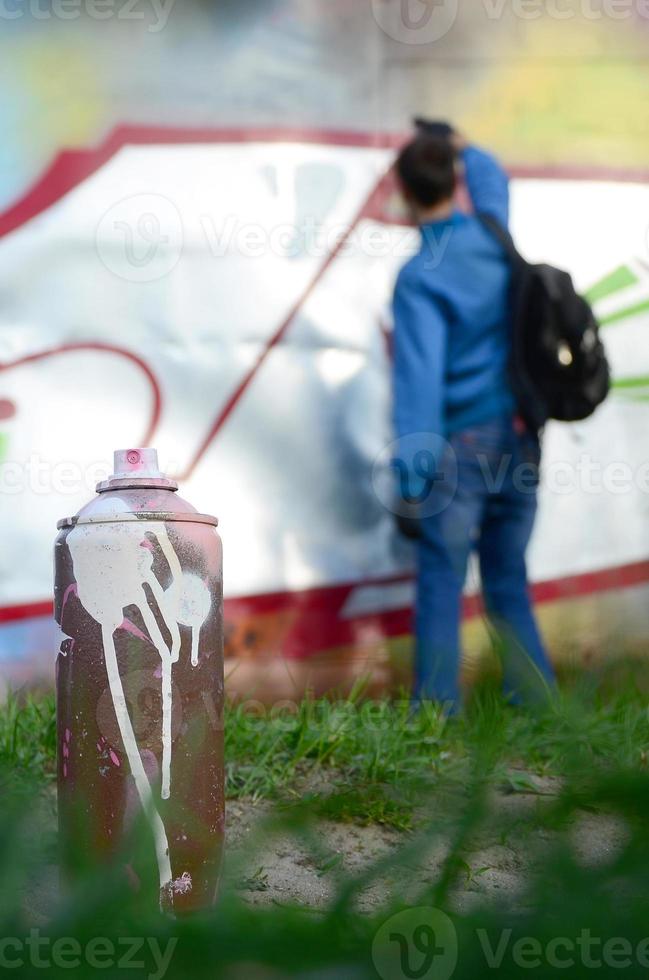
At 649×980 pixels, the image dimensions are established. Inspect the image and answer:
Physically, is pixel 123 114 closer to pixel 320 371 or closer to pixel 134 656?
pixel 320 371

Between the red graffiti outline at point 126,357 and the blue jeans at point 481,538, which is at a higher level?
the red graffiti outline at point 126,357

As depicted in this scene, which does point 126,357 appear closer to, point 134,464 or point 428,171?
point 428,171

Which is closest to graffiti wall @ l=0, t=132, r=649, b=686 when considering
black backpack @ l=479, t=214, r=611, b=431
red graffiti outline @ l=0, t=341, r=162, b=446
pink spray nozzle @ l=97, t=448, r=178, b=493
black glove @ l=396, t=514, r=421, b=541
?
red graffiti outline @ l=0, t=341, r=162, b=446

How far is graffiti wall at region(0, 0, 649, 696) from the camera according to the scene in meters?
4.11

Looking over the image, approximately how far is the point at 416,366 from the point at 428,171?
72 cm

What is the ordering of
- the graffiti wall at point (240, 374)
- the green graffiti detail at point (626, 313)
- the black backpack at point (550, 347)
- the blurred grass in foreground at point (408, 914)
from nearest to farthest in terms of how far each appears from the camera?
the blurred grass in foreground at point (408, 914)
the black backpack at point (550, 347)
the graffiti wall at point (240, 374)
the green graffiti detail at point (626, 313)

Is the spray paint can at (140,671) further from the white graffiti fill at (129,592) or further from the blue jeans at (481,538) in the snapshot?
the blue jeans at (481,538)

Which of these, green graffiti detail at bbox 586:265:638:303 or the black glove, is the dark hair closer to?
green graffiti detail at bbox 586:265:638:303

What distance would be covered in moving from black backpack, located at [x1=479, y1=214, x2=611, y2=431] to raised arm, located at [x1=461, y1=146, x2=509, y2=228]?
0.19m

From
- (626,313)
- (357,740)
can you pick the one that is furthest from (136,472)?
(626,313)

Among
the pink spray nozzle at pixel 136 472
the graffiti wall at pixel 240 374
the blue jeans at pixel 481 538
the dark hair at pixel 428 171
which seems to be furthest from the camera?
the graffiti wall at pixel 240 374

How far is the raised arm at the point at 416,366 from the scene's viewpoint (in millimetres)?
3457

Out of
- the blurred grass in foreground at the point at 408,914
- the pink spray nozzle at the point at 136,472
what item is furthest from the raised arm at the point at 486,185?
the blurred grass in foreground at the point at 408,914

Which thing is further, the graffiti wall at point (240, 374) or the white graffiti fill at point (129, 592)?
→ the graffiti wall at point (240, 374)
